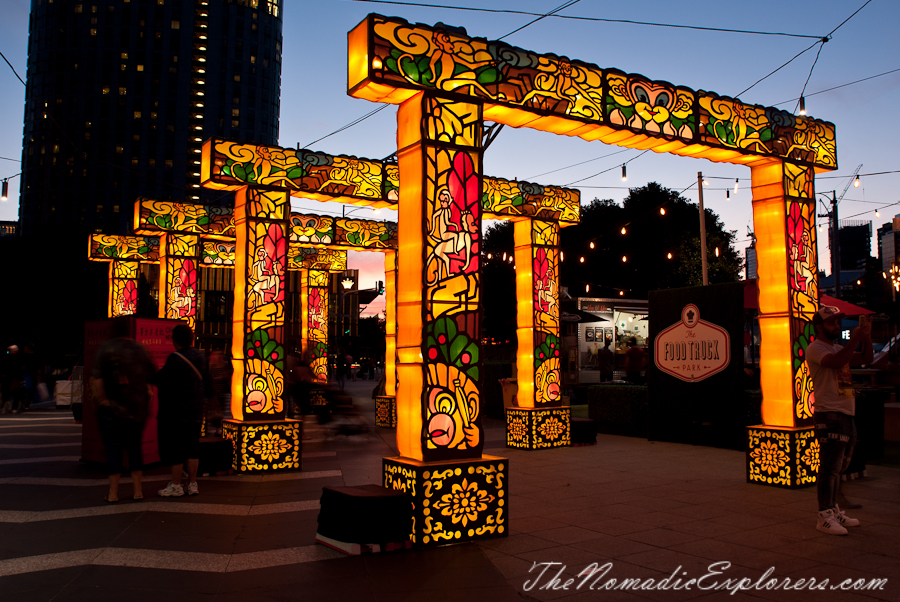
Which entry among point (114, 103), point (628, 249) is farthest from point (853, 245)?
point (114, 103)

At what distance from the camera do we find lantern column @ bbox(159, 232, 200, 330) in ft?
42.5

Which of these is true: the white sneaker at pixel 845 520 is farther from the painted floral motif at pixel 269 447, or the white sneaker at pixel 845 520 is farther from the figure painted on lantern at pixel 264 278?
the figure painted on lantern at pixel 264 278


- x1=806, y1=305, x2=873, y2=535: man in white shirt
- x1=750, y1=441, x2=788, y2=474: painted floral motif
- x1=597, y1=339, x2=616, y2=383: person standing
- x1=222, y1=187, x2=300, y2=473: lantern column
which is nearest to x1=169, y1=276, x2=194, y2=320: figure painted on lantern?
x1=222, y1=187, x2=300, y2=473: lantern column

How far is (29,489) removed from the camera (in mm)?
7164

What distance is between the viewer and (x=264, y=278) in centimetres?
900

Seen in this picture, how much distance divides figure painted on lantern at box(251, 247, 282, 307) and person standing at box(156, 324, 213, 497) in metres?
2.12

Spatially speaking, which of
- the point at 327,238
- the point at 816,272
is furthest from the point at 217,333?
the point at 816,272

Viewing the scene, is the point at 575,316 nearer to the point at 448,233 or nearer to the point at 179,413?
the point at 179,413

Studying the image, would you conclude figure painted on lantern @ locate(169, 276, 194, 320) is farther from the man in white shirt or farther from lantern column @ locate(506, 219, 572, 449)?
the man in white shirt

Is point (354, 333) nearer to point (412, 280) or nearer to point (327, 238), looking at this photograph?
point (327, 238)

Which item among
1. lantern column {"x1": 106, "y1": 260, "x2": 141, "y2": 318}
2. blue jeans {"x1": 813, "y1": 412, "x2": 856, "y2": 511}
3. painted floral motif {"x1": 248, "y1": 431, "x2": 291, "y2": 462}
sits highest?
lantern column {"x1": 106, "y1": 260, "x2": 141, "y2": 318}

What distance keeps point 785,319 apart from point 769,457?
1.52m

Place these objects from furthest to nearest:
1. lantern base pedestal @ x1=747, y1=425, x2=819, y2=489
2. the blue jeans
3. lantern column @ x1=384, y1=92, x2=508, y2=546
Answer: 1. lantern base pedestal @ x1=747, y1=425, x2=819, y2=489
2. the blue jeans
3. lantern column @ x1=384, y1=92, x2=508, y2=546

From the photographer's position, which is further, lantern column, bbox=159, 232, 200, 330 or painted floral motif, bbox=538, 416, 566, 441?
lantern column, bbox=159, 232, 200, 330
